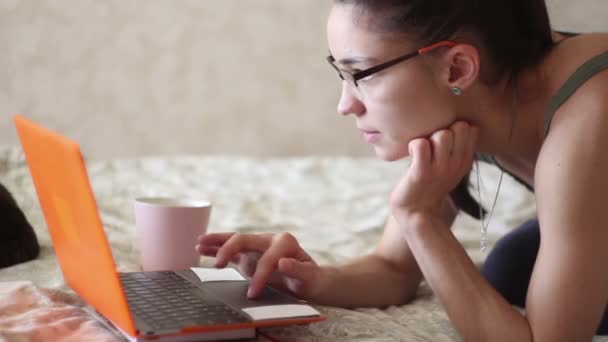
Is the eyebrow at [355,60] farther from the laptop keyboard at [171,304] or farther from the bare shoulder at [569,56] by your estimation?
the laptop keyboard at [171,304]

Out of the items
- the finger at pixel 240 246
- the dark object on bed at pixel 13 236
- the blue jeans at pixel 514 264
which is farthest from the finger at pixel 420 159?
the dark object on bed at pixel 13 236

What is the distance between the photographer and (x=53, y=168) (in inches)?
30.5

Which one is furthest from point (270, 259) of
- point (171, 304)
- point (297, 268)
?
point (171, 304)

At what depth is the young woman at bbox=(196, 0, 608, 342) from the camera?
2.82 feet

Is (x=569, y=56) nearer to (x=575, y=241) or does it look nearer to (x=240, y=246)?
(x=575, y=241)

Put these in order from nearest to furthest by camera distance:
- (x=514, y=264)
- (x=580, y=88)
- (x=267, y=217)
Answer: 1. (x=580, y=88)
2. (x=514, y=264)
3. (x=267, y=217)

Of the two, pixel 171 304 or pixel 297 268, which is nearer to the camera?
pixel 171 304

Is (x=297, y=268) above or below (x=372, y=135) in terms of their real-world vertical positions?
below

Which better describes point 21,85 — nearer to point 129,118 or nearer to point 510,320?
point 129,118

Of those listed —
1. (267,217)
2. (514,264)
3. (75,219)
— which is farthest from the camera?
(267,217)

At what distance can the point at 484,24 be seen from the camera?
3.20 ft

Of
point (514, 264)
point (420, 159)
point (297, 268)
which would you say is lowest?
point (514, 264)

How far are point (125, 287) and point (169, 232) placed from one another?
198mm

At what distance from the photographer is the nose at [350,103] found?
3.34 feet
